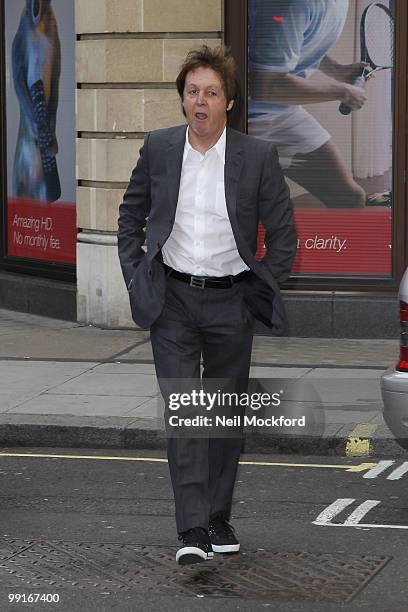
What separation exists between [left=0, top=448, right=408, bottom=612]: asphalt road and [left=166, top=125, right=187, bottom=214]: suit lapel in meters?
1.54

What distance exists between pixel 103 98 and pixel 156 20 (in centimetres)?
88

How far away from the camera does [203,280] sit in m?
6.17

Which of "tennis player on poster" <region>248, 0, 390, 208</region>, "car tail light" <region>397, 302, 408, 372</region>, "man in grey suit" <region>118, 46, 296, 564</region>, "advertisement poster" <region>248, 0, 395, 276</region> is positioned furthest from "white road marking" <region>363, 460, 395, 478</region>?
"tennis player on poster" <region>248, 0, 390, 208</region>

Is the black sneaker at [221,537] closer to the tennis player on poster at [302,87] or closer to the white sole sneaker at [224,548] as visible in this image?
the white sole sneaker at [224,548]

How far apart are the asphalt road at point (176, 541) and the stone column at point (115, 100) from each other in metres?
4.93

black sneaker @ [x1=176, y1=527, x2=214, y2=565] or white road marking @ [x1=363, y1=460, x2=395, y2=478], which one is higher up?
black sneaker @ [x1=176, y1=527, x2=214, y2=565]

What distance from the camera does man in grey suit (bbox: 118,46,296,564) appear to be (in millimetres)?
6148

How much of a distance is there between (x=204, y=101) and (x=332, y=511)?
91.9 inches

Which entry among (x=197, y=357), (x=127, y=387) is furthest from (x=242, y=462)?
(x=197, y=357)

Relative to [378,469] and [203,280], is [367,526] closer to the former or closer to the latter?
[378,469]

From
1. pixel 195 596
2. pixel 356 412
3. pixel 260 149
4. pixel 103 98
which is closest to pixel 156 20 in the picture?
pixel 103 98

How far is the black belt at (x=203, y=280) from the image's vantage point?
20.2ft

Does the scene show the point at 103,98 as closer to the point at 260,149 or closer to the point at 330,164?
the point at 330,164

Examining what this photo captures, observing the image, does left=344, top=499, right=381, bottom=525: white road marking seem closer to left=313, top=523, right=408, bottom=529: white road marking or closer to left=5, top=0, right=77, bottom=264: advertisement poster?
left=313, top=523, right=408, bottom=529: white road marking
